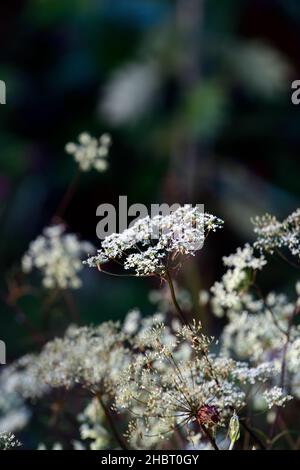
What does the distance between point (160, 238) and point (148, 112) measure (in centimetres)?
620

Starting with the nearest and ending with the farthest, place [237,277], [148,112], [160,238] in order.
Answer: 1. [160,238]
2. [237,277]
3. [148,112]

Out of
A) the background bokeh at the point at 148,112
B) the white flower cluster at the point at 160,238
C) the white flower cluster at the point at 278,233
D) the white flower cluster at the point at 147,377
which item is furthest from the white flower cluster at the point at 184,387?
the background bokeh at the point at 148,112

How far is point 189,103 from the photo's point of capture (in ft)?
23.0

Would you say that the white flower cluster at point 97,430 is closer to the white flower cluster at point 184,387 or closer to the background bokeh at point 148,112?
the white flower cluster at point 184,387

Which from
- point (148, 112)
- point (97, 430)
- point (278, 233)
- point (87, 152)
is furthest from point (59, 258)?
point (148, 112)

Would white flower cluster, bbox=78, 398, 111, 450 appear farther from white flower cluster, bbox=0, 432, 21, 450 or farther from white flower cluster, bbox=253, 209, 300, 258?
white flower cluster, bbox=253, 209, 300, 258

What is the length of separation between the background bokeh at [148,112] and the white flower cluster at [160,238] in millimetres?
5178

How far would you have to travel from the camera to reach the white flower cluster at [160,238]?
128cm

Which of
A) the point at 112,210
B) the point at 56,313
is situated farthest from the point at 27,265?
the point at 56,313

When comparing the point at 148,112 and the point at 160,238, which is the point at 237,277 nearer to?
the point at 160,238

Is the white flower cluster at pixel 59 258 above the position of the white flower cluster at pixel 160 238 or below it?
above

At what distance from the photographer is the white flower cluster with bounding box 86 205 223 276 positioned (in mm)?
1280

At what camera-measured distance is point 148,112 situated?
7.40 metres
